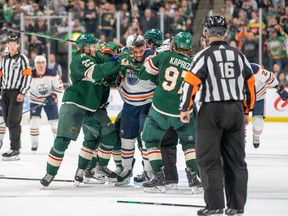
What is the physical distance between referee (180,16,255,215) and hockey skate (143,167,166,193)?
4.40 feet

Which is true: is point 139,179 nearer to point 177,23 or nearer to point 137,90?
point 137,90

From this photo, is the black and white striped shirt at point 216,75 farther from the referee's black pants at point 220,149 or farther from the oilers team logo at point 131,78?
the oilers team logo at point 131,78

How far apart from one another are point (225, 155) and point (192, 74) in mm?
624

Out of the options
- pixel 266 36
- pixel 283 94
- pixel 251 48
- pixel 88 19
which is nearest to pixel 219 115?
pixel 283 94

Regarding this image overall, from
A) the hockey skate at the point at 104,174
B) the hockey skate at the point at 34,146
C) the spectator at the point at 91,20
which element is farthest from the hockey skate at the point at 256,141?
the spectator at the point at 91,20

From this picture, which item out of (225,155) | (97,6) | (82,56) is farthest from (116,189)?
(97,6)

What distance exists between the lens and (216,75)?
602 centimetres

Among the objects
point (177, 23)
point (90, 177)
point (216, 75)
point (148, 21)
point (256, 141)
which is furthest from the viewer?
point (177, 23)

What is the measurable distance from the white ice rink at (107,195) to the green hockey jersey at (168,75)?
29.4 inches

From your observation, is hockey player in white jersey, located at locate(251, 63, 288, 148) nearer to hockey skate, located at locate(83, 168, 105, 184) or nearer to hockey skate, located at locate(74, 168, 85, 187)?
hockey skate, located at locate(83, 168, 105, 184)

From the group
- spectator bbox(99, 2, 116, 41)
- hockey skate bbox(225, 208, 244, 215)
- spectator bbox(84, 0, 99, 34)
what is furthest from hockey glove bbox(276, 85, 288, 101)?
spectator bbox(84, 0, 99, 34)

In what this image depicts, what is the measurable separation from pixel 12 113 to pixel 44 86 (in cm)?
132

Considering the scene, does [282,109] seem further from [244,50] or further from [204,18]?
[204,18]

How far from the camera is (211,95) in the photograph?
19.8ft
